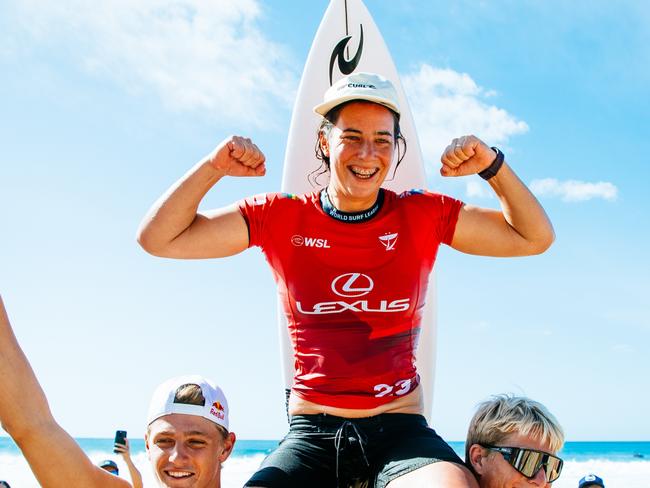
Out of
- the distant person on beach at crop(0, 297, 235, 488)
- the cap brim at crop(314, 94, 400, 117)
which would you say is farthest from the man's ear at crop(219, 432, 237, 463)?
the cap brim at crop(314, 94, 400, 117)

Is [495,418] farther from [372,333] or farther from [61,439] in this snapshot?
[61,439]

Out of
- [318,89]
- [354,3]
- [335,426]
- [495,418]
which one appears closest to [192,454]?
[335,426]

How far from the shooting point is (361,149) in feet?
9.97

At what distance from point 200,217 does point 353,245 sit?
689 mm

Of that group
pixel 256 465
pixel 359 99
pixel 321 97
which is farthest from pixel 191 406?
pixel 256 465

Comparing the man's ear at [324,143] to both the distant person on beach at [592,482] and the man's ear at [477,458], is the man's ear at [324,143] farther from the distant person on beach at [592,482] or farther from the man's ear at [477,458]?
the distant person on beach at [592,482]

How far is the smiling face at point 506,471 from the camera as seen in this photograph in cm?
271

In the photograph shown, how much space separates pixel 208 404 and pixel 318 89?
3.25m

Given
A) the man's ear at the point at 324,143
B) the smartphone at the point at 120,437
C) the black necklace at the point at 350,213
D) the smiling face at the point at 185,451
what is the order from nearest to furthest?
the smiling face at the point at 185,451, the black necklace at the point at 350,213, the man's ear at the point at 324,143, the smartphone at the point at 120,437

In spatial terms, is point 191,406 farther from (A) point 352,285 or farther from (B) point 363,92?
(B) point 363,92

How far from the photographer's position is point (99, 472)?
191cm

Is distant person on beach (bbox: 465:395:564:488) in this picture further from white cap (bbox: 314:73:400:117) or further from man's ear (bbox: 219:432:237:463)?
white cap (bbox: 314:73:400:117)

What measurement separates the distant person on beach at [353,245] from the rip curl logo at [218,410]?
26 cm

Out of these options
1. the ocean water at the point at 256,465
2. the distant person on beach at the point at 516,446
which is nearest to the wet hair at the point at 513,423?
the distant person on beach at the point at 516,446
